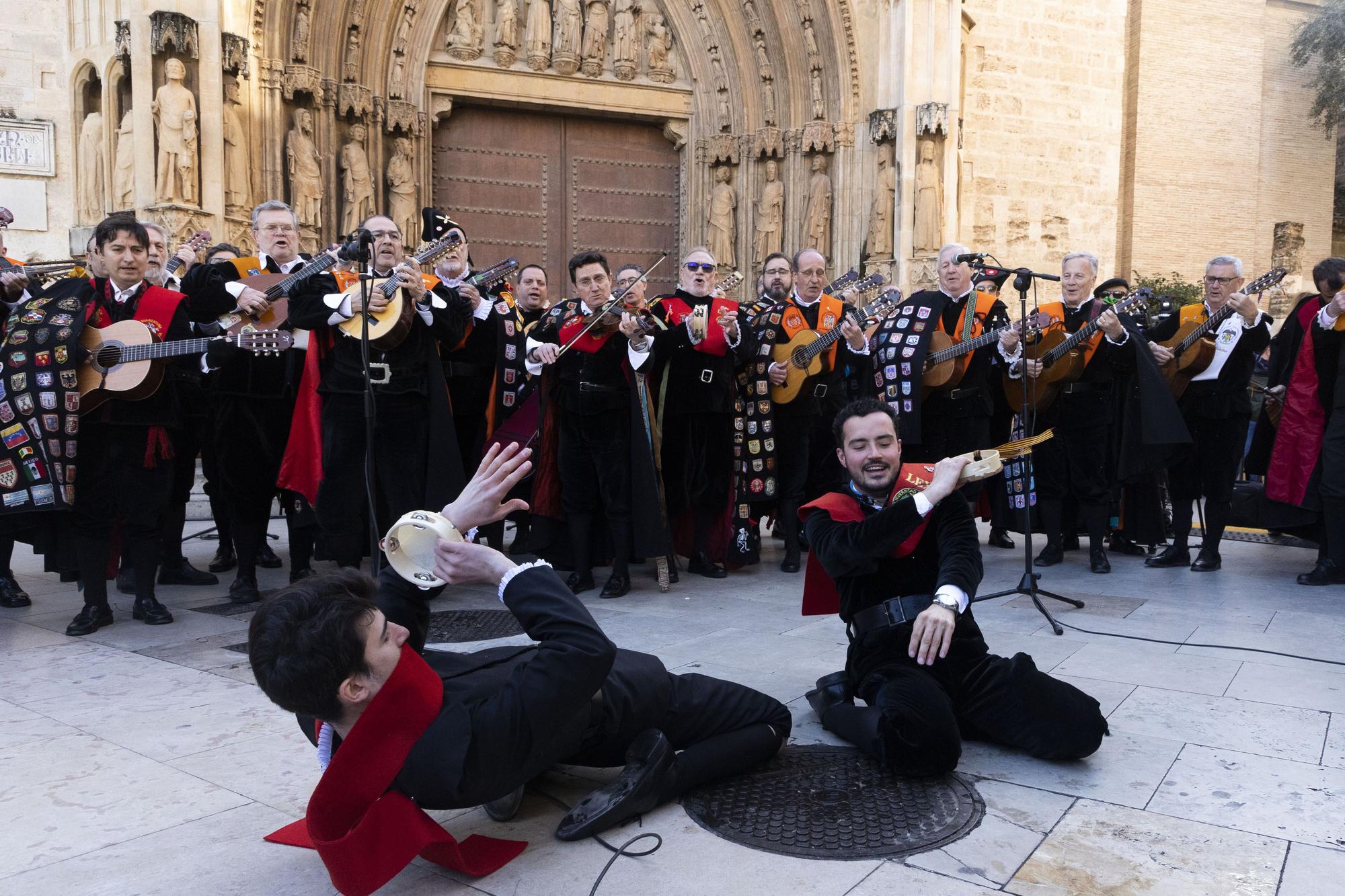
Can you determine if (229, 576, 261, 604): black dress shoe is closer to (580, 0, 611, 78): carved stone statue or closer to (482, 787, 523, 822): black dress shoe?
(482, 787, 523, 822): black dress shoe

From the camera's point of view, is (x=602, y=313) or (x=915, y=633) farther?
(x=602, y=313)

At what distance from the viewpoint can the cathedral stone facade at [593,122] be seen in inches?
400

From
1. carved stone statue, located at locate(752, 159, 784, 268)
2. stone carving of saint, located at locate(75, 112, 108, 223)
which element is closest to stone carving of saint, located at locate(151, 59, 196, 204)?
stone carving of saint, located at locate(75, 112, 108, 223)

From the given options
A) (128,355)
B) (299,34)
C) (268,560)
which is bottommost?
(268,560)

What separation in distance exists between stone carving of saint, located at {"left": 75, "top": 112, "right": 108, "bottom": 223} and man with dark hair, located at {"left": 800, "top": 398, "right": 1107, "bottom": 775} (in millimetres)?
9588

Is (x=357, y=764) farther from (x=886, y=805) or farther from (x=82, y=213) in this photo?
(x=82, y=213)

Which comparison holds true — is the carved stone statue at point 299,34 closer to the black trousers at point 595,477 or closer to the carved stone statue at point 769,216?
the carved stone statue at point 769,216

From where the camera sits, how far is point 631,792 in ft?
9.25

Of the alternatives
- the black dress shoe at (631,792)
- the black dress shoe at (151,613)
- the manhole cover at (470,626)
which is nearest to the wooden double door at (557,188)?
the manhole cover at (470,626)

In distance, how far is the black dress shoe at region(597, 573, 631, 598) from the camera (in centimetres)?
616

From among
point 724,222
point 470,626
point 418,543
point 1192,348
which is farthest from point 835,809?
point 724,222

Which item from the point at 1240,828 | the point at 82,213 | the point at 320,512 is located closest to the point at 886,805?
the point at 1240,828

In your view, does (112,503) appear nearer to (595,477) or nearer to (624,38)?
(595,477)

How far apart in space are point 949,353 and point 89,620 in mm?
5303
